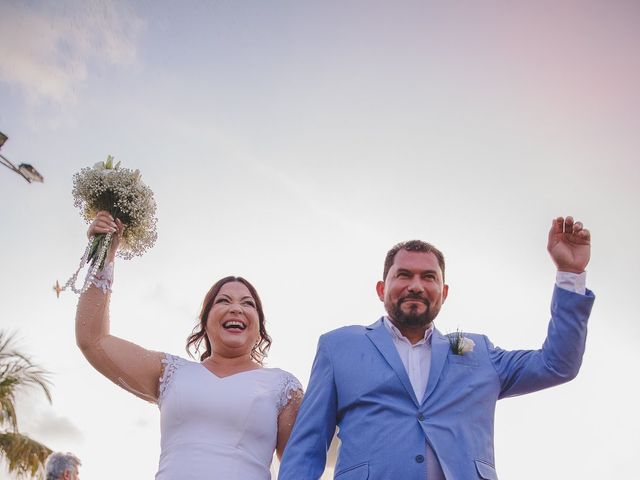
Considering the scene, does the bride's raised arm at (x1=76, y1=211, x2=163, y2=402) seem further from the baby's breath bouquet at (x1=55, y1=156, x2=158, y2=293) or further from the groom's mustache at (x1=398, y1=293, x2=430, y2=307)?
the groom's mustache at (x1=398, y1=293, x2=430, y2=307)

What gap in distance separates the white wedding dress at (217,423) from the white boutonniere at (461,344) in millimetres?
1567

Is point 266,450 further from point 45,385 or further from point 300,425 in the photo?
point 45,385

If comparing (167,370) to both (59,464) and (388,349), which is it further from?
(59,464)

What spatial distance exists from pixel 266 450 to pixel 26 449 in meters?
8.33

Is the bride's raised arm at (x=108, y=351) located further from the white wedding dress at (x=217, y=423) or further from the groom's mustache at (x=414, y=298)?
the groom's mustache at (x=414, y=298)

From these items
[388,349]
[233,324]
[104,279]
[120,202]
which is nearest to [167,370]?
[233,324]

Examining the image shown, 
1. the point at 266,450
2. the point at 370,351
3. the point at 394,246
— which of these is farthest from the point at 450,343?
the point at 266,450

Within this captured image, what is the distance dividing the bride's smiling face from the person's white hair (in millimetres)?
3345

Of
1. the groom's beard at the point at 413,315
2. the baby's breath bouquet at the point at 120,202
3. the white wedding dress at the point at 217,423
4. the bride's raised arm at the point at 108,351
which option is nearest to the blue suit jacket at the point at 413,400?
the groom's beard at the point at 413,315

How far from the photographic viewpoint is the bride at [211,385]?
4.75 m

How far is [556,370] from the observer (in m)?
4.04

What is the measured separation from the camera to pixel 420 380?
4.11 meters

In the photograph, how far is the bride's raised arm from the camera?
5020mm

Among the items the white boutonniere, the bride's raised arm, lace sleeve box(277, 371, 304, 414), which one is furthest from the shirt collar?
the bride's raised arm
